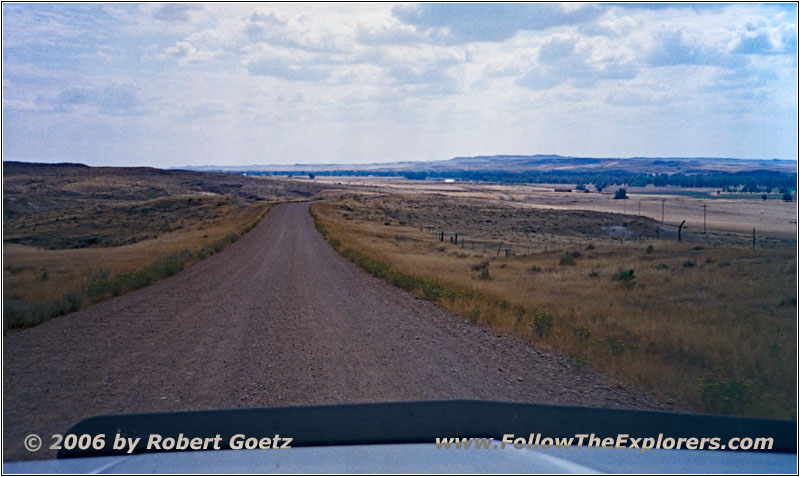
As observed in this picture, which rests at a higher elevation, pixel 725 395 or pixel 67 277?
pixel 725 395

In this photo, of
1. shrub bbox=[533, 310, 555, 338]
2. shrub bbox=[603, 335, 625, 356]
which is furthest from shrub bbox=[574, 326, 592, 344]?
shrub bbox=[533, 310, 555, 338]

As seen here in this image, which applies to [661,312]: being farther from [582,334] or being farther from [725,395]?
[725,395]

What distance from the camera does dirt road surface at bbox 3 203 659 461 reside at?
7363 millimetres

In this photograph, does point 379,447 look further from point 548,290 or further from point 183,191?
point 183,191

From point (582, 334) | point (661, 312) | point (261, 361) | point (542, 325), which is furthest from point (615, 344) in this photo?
point (261, 361)

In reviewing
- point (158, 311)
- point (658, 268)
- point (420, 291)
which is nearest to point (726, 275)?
point (658, 268)

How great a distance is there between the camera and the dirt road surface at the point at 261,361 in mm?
7363

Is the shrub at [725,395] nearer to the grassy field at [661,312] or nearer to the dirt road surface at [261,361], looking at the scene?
the grassy field at [661,312]

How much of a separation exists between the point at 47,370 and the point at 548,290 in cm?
1410

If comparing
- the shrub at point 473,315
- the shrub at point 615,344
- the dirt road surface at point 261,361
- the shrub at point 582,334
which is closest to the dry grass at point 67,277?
the dirt road surface at point 261,361

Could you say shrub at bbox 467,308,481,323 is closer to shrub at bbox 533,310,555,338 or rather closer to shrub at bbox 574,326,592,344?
shrub at bbox 533,310,555,338

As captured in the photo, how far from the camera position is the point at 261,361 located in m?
9.32

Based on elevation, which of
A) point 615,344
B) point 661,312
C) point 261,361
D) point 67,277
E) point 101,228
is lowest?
point 101,228

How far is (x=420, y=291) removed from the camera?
56.2 ft
